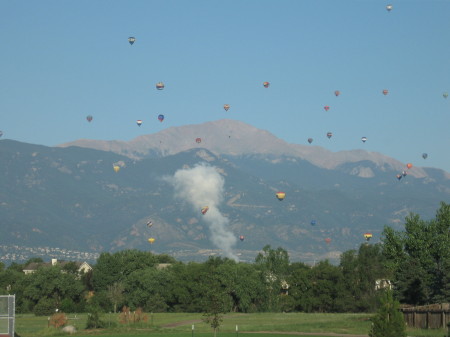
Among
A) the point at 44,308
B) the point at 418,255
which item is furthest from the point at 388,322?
the point at 44,308

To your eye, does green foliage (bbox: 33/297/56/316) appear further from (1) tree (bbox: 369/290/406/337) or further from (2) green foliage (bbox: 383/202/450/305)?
(1) tree (bbox: 369/290/406/337)

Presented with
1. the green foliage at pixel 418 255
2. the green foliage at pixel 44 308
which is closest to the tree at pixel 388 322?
the green foliage at pixel 418 255

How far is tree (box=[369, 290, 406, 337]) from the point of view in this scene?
66250 millimetres

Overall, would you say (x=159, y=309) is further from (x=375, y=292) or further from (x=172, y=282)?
(x=375, y=292)

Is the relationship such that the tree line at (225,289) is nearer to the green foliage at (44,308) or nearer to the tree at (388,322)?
the green foliage at (44,308)

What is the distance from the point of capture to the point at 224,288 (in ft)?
589

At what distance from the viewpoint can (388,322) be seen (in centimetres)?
6644

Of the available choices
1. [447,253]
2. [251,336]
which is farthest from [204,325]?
[447,253]

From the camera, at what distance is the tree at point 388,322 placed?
217ft

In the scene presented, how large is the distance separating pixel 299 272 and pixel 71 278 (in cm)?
5086

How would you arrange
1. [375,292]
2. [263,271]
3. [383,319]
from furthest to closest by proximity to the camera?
[263,271] → [375,292] → [383,319]

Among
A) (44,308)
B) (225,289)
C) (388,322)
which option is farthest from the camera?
(225,289)

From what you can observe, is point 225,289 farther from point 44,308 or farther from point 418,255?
point 418,255

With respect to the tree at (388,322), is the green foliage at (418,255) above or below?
above
